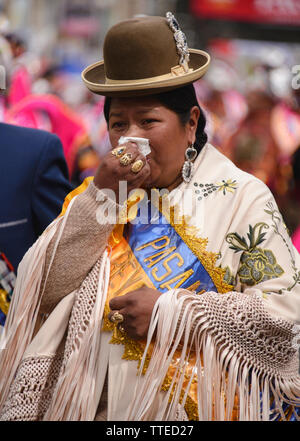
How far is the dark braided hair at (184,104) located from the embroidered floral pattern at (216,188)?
20 cm

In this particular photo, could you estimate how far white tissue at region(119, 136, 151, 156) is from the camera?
2.54m

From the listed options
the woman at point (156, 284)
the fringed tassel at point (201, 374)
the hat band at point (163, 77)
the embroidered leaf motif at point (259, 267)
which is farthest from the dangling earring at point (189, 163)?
the fringed tassel at point (201, 374)

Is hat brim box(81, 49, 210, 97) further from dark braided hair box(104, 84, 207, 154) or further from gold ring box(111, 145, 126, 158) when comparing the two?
gold ring box(111, 145, 126, 158)

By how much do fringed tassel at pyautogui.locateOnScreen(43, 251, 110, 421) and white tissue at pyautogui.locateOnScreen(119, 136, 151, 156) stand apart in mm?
561

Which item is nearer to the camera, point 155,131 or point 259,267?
point 259,267

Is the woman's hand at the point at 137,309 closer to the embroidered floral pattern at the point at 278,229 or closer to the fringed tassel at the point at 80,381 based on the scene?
the fringed tassel at the point at 80,381

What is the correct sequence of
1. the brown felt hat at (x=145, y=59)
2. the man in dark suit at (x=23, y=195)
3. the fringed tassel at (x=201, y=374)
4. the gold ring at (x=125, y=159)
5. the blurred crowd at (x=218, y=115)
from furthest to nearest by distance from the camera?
1. the blurred crowd at (x=218, y=115)
2. the man in dark suit at (x=23, y=195)
3. the brown felt hat at (x=145, y=59)
4. the gold ring at (x=125, y=159)
5. the fringed tassel at (x=201, y=374)

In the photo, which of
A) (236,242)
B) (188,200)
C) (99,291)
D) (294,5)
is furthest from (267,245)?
(294,5)

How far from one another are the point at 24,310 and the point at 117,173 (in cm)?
58

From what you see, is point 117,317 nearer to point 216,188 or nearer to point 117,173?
point 117,173

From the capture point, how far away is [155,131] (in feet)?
8.45

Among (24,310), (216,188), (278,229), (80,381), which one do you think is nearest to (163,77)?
(216,188)

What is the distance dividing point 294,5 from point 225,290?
20509 millimetres

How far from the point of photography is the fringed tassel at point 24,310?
8.28 ft
